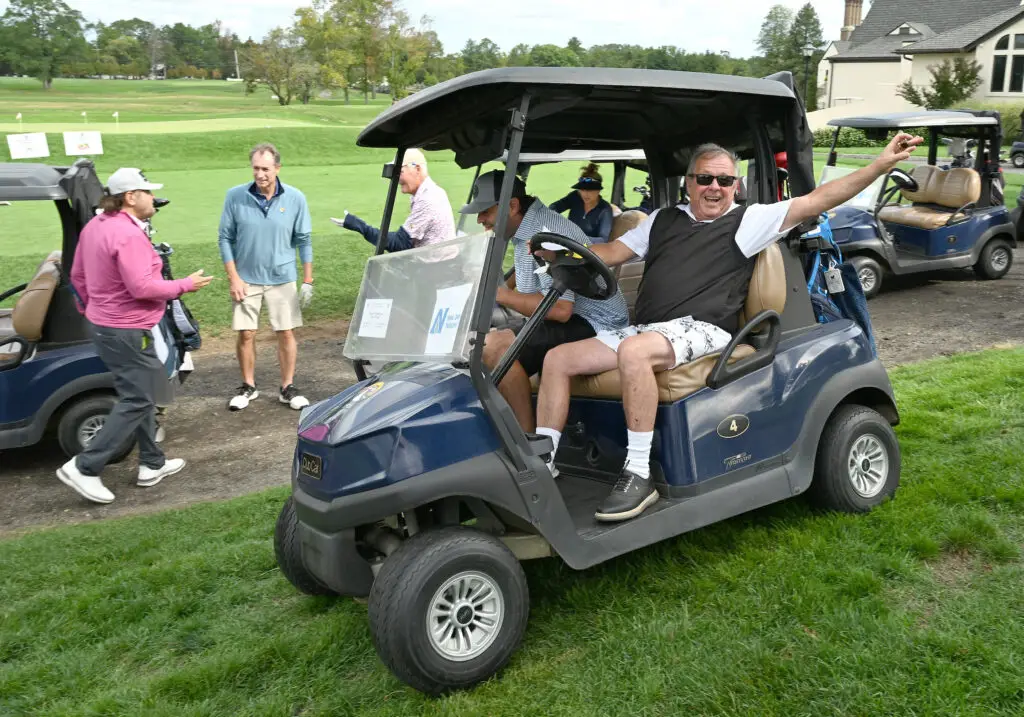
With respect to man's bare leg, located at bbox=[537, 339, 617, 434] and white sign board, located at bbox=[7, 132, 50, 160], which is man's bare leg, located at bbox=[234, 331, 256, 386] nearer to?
man's bare leg, located at bbox=[537, 339, 617, 434]

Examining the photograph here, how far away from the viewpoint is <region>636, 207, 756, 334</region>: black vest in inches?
147

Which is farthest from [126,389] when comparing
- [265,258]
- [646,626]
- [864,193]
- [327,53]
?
[327,53]

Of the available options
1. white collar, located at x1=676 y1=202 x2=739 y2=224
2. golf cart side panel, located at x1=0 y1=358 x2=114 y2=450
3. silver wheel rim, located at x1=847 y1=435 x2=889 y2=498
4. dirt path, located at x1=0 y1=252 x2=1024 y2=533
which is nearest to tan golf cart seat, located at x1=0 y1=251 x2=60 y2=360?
golf cart side panel, located at x1=0 y1=358 x2=114 y2=450

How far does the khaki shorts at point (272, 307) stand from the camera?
7.01 metres

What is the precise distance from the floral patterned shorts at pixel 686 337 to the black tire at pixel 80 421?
11.5 feet

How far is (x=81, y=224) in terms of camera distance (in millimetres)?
5918

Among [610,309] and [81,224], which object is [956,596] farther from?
[81,224]

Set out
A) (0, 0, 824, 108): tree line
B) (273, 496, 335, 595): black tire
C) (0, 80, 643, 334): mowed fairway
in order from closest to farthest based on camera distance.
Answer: (273, 496, 335, 595): black tire
(0, 80, 643, 334): mowed fairway
(0, 0, 824, 108): tree line

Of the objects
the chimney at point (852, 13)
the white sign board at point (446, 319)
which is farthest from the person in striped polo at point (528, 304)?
the chimney at point (852, 13)

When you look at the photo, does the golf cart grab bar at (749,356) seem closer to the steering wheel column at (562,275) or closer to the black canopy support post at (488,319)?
the steering wheel column at (562,275)

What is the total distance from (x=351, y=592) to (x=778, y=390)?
1780 mm

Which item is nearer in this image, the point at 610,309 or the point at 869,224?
the point at 610,309

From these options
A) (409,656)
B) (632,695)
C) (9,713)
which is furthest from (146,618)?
(632,695)

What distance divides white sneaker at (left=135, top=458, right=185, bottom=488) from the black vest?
324 cm
